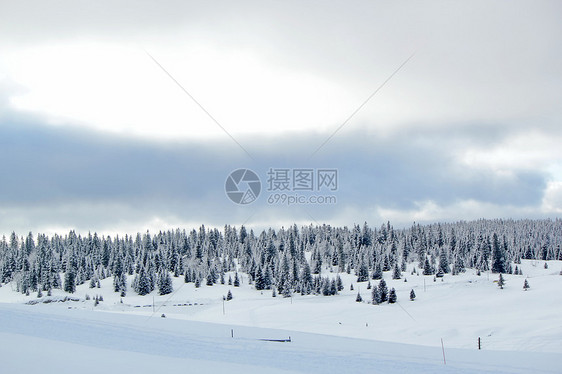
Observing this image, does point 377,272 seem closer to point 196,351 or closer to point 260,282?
point 260,282

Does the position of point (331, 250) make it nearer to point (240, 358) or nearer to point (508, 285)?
point (508, 285)

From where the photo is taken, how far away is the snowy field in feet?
68.2

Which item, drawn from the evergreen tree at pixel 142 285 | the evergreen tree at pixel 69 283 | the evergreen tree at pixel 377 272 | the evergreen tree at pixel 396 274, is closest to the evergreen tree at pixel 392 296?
the evergreen tree at pixel 396 274

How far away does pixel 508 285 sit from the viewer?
4414 inches

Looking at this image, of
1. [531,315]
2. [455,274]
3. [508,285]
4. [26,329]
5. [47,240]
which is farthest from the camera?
[47,240]

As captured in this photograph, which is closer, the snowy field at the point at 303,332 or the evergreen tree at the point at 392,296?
the snowy field at the point at 303,332

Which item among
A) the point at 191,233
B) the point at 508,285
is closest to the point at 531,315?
the point at 508,285

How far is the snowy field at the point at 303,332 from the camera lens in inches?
818

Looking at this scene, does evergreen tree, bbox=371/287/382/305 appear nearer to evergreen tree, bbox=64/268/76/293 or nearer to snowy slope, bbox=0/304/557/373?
snowy slope, bbox=0/304/557/373

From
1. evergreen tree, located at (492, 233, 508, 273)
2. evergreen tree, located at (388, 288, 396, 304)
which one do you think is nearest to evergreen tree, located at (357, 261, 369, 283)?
evergreen tree, located at (492, 233, 508, 273)

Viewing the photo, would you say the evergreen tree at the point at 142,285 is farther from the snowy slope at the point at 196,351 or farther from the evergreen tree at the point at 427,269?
the snowy slope at the point at 196,351

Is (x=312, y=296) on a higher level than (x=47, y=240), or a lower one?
lower

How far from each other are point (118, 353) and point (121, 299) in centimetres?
10327

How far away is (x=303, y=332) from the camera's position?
3759 centimetres
